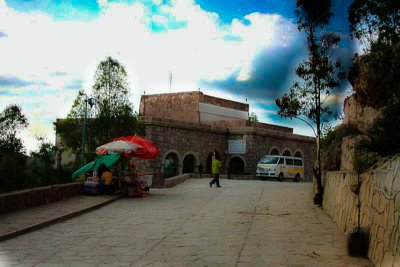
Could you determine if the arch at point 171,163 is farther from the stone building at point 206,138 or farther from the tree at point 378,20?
the tree at point 378,20

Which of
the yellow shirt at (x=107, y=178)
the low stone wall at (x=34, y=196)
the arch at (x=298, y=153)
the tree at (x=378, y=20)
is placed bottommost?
the low stone wall at (x=34, y=196)

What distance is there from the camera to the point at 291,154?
137 ft

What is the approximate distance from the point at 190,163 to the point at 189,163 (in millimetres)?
82

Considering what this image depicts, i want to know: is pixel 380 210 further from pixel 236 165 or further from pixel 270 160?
pixel 236 165

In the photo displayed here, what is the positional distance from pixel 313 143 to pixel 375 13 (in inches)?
1310

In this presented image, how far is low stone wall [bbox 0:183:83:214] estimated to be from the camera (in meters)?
10.9

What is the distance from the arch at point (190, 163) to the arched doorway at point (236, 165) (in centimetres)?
399

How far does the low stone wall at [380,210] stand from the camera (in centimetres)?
557

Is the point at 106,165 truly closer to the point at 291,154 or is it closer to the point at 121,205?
the point at 121,205

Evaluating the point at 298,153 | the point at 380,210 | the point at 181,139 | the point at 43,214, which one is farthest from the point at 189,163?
the point at 380,210

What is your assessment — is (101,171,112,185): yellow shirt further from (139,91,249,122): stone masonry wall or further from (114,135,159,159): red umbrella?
(139,91,249,122): stone masonry wall

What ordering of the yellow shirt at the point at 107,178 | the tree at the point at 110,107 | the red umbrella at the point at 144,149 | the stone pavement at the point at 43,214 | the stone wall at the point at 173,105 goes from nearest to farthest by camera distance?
the stone pavement at the point at 43,214 < the yellow shirt at the point at 107,178 < the red umbrella at the point at 144,149 < the tree at the point at 110,107 < the stone wall at the point at 173,105

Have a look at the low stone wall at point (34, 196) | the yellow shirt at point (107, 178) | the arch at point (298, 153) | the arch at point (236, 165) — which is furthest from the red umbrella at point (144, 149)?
the arch at point (298, 153)

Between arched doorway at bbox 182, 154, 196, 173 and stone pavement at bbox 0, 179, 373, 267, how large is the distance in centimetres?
2115
